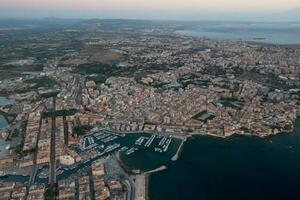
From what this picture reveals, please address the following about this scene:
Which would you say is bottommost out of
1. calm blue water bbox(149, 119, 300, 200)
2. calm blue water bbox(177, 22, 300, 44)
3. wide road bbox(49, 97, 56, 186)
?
wide road bbox(49, 97, 56, 186)

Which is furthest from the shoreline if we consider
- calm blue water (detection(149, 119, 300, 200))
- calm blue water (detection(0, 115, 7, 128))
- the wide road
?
calm blue water (detection(0, 115, 7, 128))

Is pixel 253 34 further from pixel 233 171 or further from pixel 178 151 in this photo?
pixel 233 171

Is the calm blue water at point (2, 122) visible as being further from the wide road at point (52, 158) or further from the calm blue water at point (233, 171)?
the calm blue water at point (233, 171)

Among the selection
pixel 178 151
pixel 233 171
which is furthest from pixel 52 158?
pixel 233 171

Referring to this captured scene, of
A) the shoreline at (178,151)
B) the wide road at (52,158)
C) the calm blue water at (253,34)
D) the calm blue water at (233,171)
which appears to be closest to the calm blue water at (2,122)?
the wide road at (52,158)

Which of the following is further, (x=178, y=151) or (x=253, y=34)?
(x=253, y=34)

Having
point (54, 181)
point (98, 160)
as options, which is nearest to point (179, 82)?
point (98, 160)

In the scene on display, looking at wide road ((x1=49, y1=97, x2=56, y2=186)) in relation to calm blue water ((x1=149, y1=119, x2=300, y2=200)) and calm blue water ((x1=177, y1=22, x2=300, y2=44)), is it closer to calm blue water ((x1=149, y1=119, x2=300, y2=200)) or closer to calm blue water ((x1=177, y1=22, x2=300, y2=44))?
calm blue water ((x1=149, y1=119, x2=300, y2=200))

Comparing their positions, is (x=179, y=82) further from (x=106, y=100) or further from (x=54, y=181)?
(x=54, y=181)

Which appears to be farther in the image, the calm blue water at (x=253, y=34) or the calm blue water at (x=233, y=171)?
the calm blue water at (x=253, y=34)
